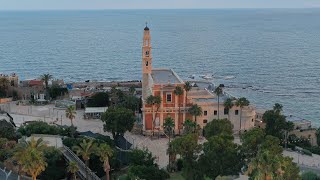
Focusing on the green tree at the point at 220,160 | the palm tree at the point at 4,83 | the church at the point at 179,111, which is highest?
the palm tree at the point at 4,83

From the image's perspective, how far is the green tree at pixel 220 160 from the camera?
1786 inches

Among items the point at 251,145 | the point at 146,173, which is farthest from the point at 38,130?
the point at 251,145

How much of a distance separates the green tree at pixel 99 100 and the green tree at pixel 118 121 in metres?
18.0

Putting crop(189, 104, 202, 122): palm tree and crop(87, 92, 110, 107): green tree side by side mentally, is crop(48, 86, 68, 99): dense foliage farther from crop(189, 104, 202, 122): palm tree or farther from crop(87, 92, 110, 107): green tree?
crop(189, 104, 202, 122): palm tree

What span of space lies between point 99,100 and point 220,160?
38.2 meters

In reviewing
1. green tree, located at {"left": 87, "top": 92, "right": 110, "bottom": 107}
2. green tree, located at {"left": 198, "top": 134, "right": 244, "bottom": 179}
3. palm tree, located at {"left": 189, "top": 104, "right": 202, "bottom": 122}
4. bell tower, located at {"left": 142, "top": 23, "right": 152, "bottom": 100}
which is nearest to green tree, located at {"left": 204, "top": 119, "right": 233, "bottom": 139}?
palm tree, located at {"left": 189, "top": 104, "right": 202, "bottom": 122}

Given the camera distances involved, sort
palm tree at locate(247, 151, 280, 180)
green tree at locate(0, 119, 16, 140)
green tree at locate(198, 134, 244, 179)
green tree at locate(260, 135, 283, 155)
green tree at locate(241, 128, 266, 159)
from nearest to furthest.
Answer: palm tree at locate(247, 151, 280, 180) → green tree at locate(260, 135, 283, 155) → green tree at locate(198, 134, 244, 179) → green tree at locate(241, 128, 266, 159) → green tree at locate(0, 119, 16, 140)

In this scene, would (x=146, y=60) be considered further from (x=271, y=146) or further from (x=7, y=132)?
(x=271, y=146)

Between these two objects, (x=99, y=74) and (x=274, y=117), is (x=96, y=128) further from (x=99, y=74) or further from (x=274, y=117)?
(x=99, y=74)

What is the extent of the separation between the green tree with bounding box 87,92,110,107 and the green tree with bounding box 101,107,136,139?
709 inches

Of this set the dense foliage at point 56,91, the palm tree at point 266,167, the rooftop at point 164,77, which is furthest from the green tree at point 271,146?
the dense foliage at point 56,91

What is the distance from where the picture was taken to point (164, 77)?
74062 millimetres

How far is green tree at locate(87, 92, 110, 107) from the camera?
79.7 meters

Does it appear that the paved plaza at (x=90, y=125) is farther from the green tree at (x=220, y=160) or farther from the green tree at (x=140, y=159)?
the green tree at (x=220, y=160)
